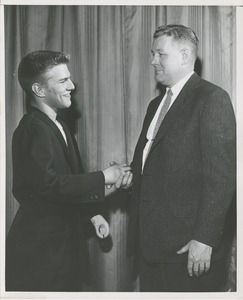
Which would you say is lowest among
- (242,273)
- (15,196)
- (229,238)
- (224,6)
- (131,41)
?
(242,273)

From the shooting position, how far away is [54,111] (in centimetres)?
130

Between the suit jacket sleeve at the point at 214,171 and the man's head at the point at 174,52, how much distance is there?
0.49 feet

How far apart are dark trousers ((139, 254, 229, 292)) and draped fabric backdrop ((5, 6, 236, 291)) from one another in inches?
2.4

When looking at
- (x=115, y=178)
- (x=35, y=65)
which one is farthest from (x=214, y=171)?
(x=35, y=65)

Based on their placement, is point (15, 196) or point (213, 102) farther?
point (15, 196)

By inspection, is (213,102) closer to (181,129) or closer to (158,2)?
(181,129)

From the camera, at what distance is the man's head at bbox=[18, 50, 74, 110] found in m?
1.29

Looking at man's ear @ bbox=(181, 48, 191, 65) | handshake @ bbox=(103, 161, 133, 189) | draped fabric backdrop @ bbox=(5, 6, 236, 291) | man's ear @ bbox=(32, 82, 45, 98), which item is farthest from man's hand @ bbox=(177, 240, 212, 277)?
man's ear @ bbox=(32, 82, 45, 98)

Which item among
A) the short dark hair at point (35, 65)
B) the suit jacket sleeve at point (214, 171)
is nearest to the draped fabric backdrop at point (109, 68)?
the short dark hair at point (35, 65)

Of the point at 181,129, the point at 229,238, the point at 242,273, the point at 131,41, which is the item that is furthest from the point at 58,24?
the point at 242,273

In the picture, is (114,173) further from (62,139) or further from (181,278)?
(181,278)

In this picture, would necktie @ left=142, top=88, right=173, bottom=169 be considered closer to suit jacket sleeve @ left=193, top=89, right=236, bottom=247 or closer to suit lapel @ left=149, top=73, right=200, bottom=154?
suit lapel @ left=149, top=73, right=200, bottom=154

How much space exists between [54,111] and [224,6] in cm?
71

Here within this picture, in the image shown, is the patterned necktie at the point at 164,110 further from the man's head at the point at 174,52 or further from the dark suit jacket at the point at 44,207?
the dark suit jacket at the point at 44,207
